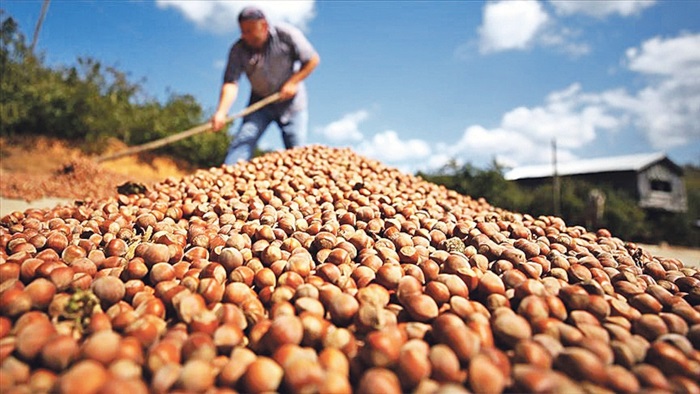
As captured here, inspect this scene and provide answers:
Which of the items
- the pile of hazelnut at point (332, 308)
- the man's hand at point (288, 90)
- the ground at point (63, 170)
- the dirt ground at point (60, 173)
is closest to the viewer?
the pile of hazelnut at point (332, 308)

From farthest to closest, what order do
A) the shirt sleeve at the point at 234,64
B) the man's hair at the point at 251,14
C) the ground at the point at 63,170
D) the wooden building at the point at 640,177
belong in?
A: the wooden building at the point at 640,177
the shirt sleeve at the point at 234,64
the ground at the point at 63,170
the man's hair at the point at 251,14

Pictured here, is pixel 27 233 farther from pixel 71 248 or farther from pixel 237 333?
pixel 237 333

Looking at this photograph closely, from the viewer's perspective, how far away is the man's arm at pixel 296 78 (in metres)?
4.74

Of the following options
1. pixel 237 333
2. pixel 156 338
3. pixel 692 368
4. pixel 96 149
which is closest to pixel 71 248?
pixel 156 338

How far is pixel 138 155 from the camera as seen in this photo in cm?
1135

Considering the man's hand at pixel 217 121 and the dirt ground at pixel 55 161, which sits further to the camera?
the dirt ground at pixel 55 161

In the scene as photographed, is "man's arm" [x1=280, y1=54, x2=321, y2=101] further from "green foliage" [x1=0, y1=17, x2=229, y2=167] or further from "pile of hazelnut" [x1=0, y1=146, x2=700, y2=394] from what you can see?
"green foliage" [x1=0, y1=17, x2=229, y2=167]

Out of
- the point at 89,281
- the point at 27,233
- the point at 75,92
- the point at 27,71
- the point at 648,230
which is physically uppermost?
the point at 27,71

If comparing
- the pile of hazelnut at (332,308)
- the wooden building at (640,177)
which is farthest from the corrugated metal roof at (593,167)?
the pile of hazelnut at (332,308)

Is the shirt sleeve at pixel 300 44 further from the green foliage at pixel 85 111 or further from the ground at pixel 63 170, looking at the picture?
the green foliage at pixel 85 111

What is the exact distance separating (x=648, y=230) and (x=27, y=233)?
24.8 m

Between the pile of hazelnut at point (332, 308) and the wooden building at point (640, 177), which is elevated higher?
the wooden building at point (640, 177)

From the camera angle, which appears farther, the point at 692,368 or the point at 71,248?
the point at 71,248

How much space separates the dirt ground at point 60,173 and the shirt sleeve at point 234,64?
1.81 m
